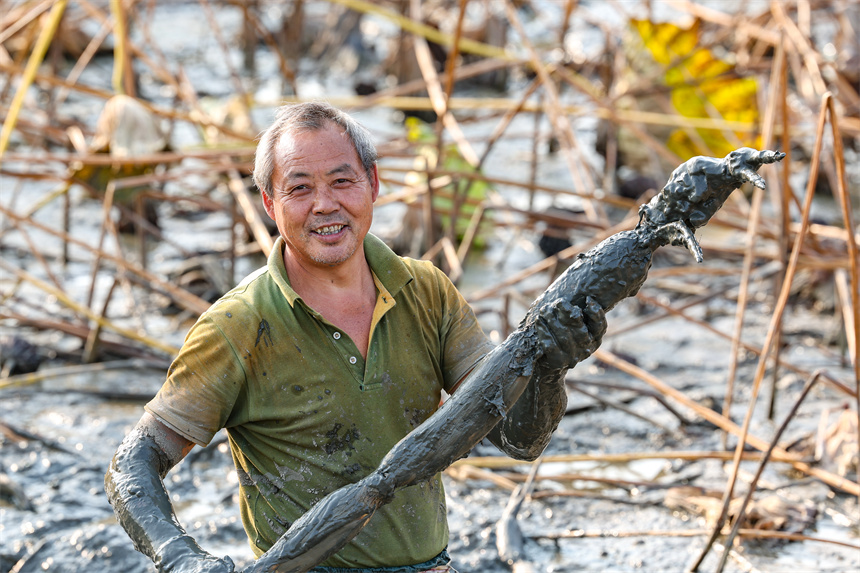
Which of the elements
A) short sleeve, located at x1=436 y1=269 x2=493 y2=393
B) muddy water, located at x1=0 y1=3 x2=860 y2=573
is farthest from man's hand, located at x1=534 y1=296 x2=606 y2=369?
muddy water, located at x1=0 y1=3 x2=860 y2=573

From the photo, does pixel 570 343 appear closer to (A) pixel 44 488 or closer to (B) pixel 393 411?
(B) pixel 393 411

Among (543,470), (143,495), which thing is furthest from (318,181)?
(543,470)

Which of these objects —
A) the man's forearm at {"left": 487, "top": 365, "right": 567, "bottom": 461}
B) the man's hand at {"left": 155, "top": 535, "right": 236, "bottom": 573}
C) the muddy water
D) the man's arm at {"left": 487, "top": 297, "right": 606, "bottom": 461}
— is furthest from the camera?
the muddy water

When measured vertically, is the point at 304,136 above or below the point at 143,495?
above

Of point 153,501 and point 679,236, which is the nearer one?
point 679,236

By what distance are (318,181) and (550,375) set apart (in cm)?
60

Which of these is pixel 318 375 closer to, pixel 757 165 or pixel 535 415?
pixel 535 415

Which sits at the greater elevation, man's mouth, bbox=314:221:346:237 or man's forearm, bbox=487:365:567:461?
man's mouth, bbox=314:221:346:237

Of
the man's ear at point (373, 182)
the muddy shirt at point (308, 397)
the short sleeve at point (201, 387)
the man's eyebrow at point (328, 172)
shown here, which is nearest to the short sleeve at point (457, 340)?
the muddy shirt at point (308, 397)

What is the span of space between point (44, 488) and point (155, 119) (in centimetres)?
242

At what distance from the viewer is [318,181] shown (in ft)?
6.14

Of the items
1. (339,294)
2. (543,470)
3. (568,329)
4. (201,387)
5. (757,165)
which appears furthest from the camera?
(543,470)

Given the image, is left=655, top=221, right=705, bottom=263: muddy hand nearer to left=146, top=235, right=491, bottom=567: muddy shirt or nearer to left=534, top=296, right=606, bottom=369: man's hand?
left=534, top=296, right=606, bottom=369: man's hand

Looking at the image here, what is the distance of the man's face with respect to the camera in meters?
1.87
